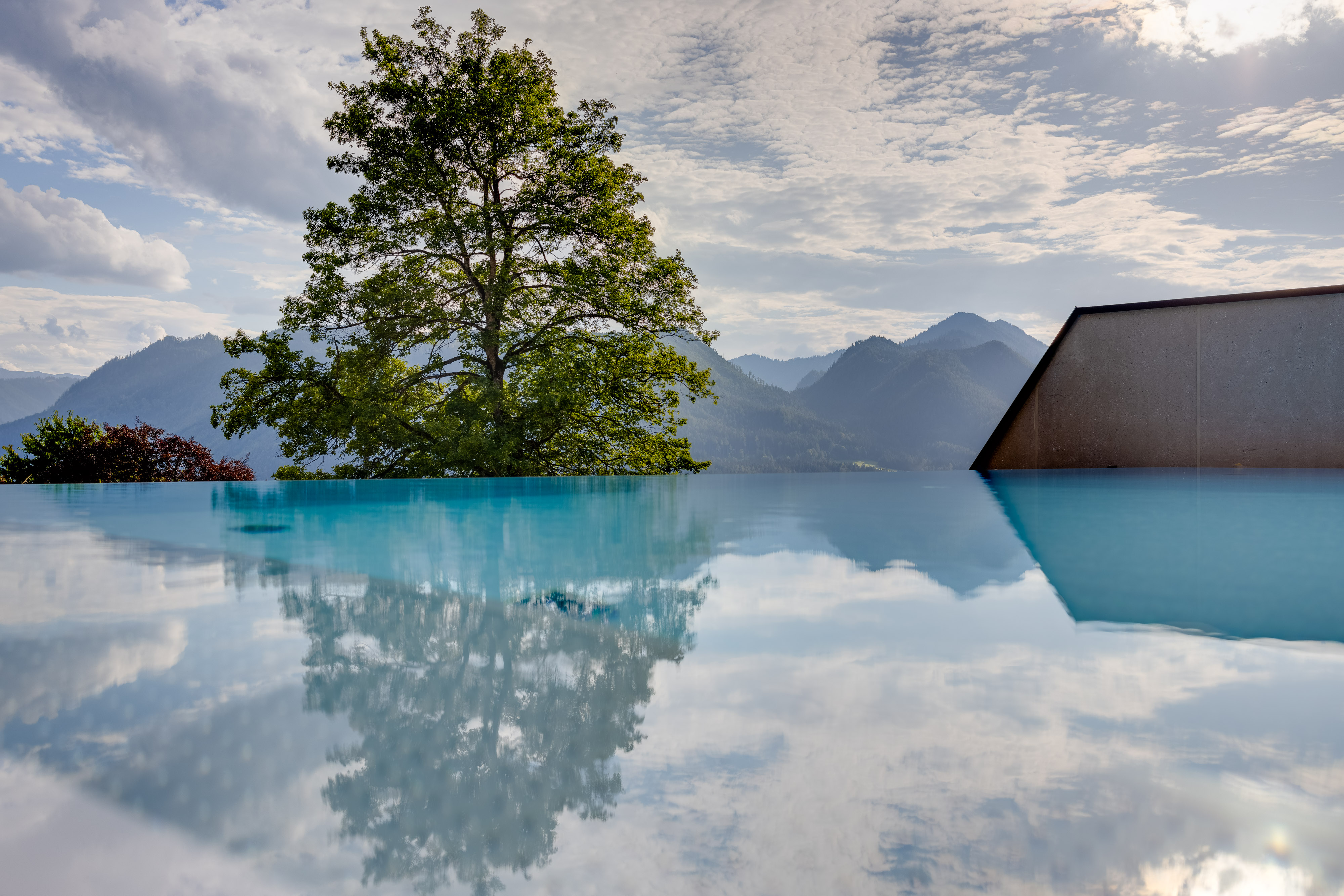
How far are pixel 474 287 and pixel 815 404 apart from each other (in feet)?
484

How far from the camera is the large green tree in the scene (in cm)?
1230

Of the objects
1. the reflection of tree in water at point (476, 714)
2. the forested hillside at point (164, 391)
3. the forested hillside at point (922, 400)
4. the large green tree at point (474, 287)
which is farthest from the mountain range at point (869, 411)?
the reflection of tree in water at point (476, 714)

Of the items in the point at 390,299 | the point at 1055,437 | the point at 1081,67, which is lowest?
the point at 1055,437

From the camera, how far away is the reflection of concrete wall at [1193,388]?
874 cm

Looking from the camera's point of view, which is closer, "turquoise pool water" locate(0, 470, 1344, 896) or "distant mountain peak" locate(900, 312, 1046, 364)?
"turquoise pool water" locate(0, 470, 1344, 896)

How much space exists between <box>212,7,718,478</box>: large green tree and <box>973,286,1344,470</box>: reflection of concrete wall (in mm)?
5894

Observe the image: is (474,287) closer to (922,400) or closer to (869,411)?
(922,400)

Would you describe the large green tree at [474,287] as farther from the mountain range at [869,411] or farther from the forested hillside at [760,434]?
the mountain range at [869,411]

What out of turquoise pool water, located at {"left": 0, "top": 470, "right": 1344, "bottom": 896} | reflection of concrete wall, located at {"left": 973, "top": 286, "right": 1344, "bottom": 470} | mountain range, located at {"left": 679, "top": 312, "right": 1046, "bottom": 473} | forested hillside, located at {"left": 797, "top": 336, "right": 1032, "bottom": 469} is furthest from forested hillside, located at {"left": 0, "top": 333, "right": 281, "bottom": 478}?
turquoise pool water, located at {"left": 0, "top": 470, "right": 1344, "bottom": 896}

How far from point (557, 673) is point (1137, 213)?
64.9 ft

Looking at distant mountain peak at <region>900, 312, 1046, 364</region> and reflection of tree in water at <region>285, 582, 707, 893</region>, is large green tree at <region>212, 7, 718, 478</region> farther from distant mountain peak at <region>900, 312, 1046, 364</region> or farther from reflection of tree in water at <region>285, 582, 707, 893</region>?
distant mountain peak at <region>900, 312, 1046, 364</region>

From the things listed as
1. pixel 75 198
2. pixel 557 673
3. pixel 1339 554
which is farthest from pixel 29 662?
pixel 75 198

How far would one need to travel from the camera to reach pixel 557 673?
1332 mm

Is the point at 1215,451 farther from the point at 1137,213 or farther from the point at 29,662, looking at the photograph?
the point at 29,662
